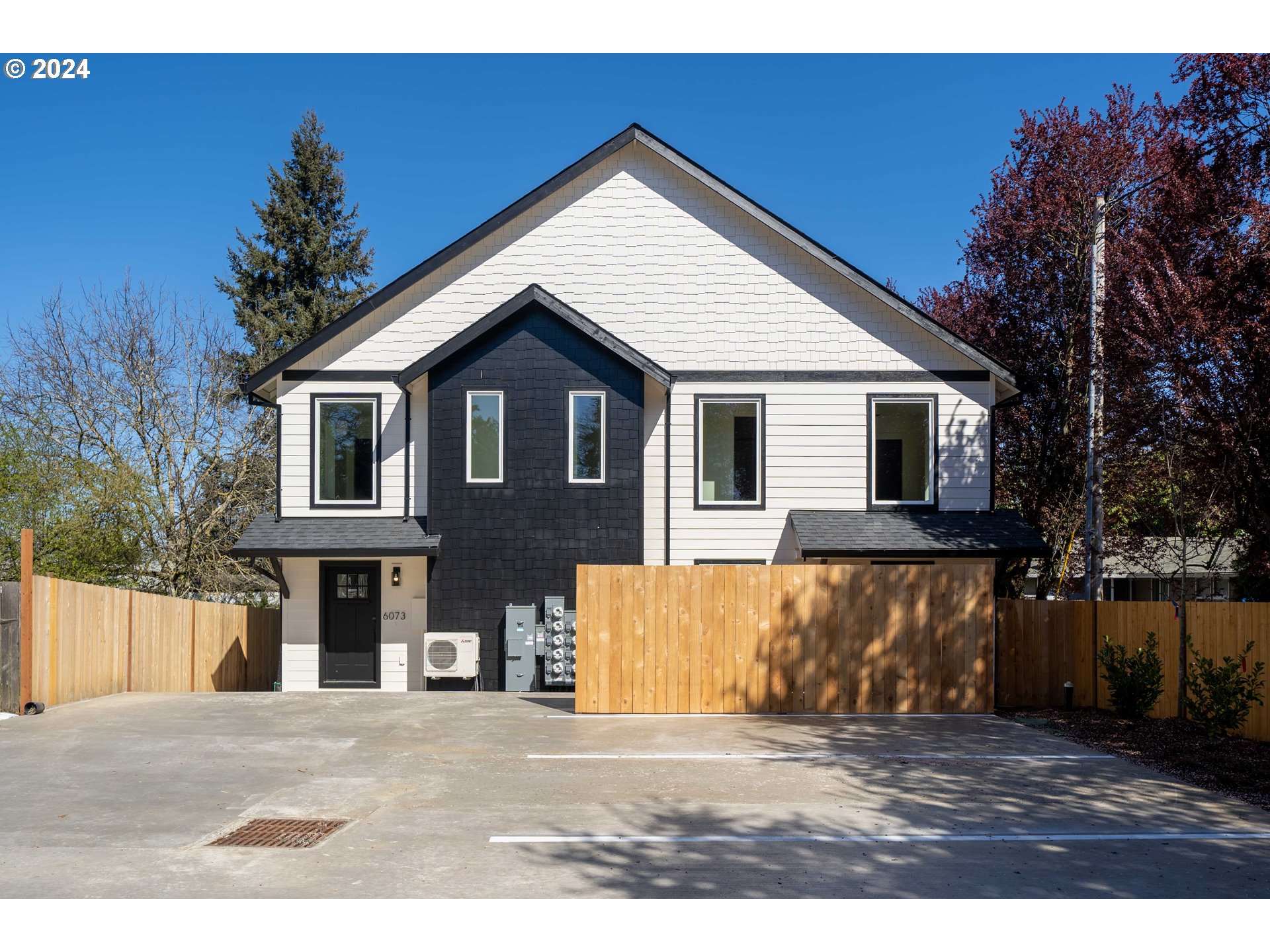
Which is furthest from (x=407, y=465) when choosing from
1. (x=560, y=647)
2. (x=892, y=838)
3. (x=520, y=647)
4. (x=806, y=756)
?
(x=892, y=838)

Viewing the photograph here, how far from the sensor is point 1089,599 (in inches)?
658

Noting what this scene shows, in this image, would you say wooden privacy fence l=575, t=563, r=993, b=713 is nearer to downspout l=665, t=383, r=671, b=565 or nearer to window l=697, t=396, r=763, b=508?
downspout l=665, t=383, r=671, b=565

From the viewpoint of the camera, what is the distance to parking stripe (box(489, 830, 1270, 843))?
761 centimetres

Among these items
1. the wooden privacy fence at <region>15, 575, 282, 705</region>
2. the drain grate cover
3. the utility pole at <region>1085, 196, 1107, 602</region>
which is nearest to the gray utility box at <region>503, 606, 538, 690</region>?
the wooden privacy fence at <region>15, 575, 282, 705</region>

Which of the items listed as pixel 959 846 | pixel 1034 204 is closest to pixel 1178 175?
pixel 1034 204

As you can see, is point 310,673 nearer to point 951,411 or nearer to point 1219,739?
point 951,411

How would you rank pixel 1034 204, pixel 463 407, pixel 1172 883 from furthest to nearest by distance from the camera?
pixel 1034 204, pixel 463 407, pixel 1172 883

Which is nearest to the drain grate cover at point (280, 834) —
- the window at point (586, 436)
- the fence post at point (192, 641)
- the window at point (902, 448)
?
the window at point (586, 436)

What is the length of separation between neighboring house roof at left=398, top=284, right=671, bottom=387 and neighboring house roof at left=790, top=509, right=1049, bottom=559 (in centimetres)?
354

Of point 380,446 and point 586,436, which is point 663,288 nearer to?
point 586,436

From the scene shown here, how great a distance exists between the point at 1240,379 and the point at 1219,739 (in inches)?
161

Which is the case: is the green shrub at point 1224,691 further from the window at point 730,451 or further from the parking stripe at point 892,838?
the window at point 730,451

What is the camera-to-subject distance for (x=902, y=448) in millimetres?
18719

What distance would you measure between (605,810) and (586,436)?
32.9 feet
